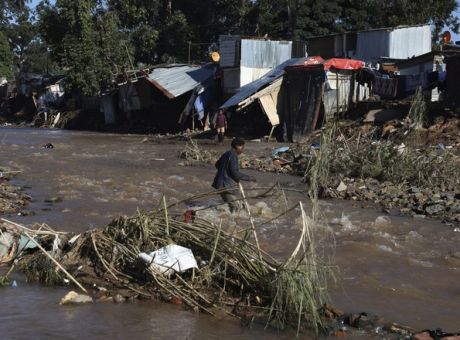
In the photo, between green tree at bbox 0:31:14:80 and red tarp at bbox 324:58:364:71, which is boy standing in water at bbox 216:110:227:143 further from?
green tree at bbox 0:31:14:80

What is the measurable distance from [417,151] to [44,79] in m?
35.9

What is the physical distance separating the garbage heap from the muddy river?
0.19 m

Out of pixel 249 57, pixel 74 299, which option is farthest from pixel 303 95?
pixel 74 299

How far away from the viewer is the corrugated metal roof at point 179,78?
28422mm

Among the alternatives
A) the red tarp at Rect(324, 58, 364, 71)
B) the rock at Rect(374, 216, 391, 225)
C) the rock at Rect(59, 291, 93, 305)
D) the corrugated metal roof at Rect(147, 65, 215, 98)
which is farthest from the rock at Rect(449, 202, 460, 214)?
the corrugated metal roof at Rect(147, 65, 215, 98)

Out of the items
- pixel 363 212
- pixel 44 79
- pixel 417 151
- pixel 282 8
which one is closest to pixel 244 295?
pixel 363 212

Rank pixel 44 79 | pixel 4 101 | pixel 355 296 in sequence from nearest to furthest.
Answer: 1. pixel 355 296
2. pixel 44 79
3. pixel 4 101

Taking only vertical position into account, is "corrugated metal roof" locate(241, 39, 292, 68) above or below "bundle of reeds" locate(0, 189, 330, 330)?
above

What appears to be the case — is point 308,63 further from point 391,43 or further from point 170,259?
point 170,259

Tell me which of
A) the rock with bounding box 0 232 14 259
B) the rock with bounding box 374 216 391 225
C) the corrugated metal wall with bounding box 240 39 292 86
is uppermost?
the corrugated metal wall with bounding box 240 39 292 86

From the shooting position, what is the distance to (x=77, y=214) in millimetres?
9961

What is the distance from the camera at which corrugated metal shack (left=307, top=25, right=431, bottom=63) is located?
25297 mm

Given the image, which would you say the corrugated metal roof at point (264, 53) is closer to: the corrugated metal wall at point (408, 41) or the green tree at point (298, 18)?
the corrugated metal wall at point (408, 41)

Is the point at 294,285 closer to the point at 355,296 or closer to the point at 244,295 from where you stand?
the point at 244,295
